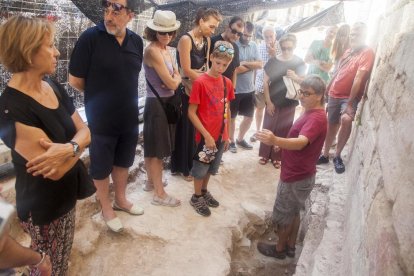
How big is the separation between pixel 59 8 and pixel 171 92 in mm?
1525

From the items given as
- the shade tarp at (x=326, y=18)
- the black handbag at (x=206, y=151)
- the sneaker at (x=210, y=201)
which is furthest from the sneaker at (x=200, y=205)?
the shade tarp at (x=326, y=18)

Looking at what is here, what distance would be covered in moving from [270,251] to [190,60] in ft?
6.71

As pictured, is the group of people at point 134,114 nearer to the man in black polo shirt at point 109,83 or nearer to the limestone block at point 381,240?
the man in black polo shirt at point 109,83

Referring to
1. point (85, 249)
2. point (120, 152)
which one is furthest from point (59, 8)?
point (85, 249)

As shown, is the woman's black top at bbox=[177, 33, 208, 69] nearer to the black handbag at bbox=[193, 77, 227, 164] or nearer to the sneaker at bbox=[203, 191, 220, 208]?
the black handbag at bbox=[193, 77, 227, 164]

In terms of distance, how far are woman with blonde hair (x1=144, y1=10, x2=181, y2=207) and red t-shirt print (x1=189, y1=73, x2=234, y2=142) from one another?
21 cm

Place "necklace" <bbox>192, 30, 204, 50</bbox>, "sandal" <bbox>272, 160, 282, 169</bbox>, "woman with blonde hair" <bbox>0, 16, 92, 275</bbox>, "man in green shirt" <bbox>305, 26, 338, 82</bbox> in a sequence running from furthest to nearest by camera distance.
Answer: "man in green shirt" <bbox>305, 26, 338, 82</bbox>, "sandal" <bbox>272, 160, 282, 169</bbox>, "necklace" <bbox>192, 30, 204, 50</bbox>, "woman with blonde hair" <bbox>0, 16, 92, 275</bbox>

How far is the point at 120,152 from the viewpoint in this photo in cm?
256

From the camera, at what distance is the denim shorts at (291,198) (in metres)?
2.64

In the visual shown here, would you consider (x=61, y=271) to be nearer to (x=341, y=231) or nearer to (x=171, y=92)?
(x=171, y=92)

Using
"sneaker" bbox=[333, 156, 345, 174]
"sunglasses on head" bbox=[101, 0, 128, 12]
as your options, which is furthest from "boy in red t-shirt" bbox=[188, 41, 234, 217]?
"sneaker" bbox=[333, 156, 345, 174]

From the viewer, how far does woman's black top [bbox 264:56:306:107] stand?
405 cm

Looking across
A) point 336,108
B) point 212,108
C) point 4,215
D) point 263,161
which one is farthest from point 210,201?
point 4,215

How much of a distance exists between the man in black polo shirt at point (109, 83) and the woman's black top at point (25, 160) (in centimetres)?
54
